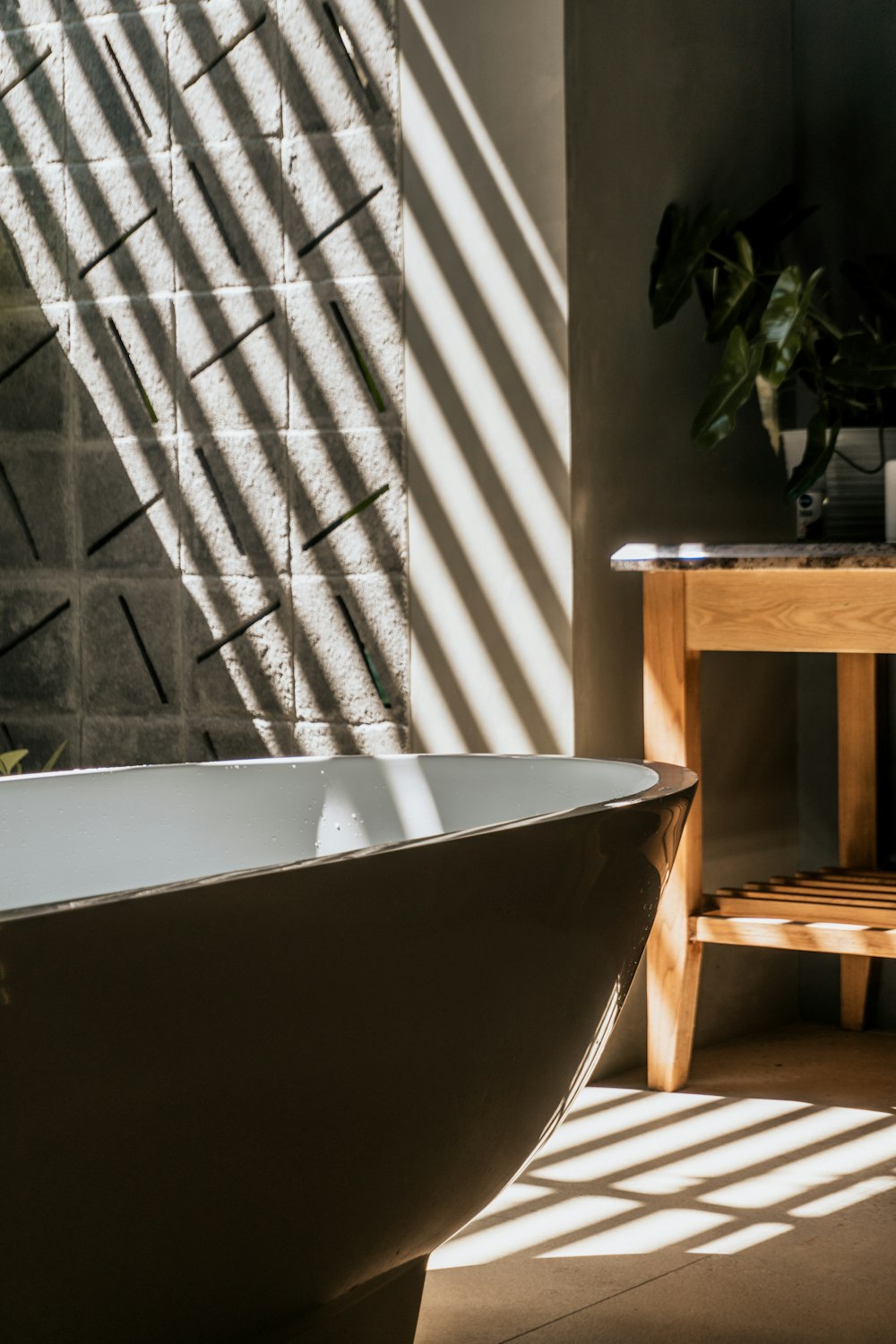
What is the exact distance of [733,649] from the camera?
2322 mm

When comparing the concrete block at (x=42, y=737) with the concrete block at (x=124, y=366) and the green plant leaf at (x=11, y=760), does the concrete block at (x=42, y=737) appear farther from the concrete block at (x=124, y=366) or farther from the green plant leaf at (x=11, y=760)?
the concrete block at (x=124, y=366)

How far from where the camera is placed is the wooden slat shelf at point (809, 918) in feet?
7.48

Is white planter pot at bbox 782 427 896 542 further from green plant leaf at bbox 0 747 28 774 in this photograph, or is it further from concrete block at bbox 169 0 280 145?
green plant leaf at bbox 0 747 28 774

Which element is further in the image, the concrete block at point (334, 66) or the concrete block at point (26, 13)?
the concrete block at point (26, 13)

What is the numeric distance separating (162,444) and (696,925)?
1.16 m

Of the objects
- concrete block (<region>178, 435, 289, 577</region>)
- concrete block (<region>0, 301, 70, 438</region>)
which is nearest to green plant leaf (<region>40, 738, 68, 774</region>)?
concrete block (<region>178, 435, 289, 577</region>)

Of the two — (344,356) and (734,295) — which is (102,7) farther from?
(734,295)

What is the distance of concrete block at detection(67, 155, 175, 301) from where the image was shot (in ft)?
9.29

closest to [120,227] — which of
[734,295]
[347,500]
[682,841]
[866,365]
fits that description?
[347,500]

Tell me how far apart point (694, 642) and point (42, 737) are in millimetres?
1214

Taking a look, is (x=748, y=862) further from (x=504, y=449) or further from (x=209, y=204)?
(x=209, y=204)

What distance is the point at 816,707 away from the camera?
9.21 ft

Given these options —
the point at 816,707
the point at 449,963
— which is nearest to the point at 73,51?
the point at 816,707

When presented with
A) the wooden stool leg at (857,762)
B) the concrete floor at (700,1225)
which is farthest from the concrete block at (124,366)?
the concrete floor at (700,1225)
